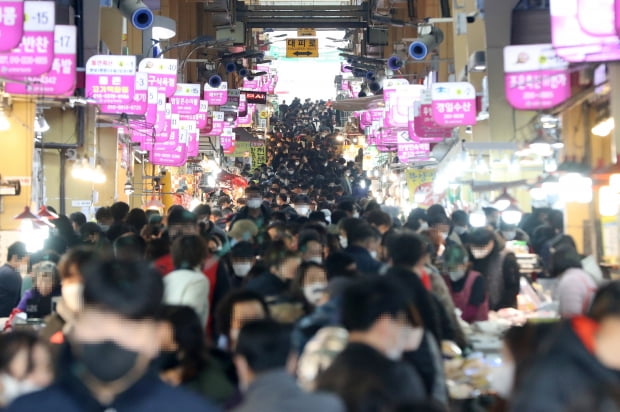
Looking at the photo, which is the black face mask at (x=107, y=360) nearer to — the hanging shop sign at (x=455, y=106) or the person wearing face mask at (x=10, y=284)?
the person wearing face mask at (x=10, y=284)

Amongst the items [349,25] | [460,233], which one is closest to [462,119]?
[460,233]

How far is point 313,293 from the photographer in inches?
249

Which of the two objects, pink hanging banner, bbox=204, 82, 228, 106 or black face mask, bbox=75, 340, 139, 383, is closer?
black face mask, bbox=75, 340, 139, 383

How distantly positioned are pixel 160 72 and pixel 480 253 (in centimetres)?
1198

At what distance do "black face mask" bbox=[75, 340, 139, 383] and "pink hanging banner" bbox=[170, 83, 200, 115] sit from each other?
67.1 feet

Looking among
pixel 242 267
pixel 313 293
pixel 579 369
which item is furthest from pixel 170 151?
pixel 579 369

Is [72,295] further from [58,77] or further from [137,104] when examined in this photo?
[137,104]

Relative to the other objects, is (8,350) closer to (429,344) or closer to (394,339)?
(394,339)

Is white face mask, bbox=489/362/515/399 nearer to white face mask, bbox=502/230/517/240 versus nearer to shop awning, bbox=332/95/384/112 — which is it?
white face mask, bbox=502/230/517/240

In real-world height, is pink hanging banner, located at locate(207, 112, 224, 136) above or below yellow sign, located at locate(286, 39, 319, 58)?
below

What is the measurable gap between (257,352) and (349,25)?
3808cm

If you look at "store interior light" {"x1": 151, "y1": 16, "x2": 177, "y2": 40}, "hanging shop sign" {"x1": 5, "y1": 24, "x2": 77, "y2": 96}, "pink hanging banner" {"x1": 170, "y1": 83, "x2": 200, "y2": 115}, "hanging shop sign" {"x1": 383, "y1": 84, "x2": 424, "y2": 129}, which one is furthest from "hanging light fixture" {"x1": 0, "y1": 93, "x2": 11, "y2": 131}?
"hanging shop sign" {"x1": 383, "y1": 84, "x2": 424, "y2": 129}

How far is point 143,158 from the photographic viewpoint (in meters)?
29.5

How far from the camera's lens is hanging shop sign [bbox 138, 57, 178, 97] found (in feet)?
65.4
